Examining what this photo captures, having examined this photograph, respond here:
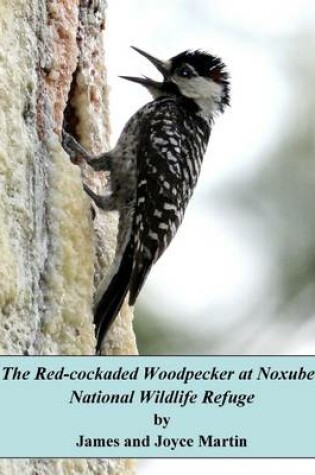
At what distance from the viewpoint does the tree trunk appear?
2992mm

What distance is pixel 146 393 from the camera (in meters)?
3.18

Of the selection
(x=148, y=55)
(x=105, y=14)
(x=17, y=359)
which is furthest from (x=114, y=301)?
(x=148, y=55)

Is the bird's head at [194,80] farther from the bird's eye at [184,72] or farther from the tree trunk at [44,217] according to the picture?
the tree trunk at [44,217]

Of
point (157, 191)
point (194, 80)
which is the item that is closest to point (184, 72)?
point (194, 80)

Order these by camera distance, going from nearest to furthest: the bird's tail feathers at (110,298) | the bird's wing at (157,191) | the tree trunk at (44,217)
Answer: the tree trunk at (44,217) < the bird's tail feathers at (110,298) < the bird's wing at (157,191)

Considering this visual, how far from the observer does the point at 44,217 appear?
327 cm

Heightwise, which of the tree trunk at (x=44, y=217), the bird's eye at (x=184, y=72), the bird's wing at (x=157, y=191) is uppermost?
the tree trunk at (x=44, y=217)

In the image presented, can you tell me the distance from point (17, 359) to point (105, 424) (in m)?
0.29

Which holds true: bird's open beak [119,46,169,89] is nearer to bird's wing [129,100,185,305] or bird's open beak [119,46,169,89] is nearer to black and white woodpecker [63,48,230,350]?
black and white woodpecker [63,48,230,350]

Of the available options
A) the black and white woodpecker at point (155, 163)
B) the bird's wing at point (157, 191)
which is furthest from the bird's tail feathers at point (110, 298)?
the bird's wing at point (157, 191)

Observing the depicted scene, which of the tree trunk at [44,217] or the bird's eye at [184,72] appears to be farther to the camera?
the bird's eye at [184,72]

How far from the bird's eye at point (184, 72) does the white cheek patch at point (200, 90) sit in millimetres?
19

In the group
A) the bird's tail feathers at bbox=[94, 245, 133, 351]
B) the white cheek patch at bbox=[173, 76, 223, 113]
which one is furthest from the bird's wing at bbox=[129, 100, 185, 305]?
the white cheek patch at bbox=[173, 76, 223, 113]

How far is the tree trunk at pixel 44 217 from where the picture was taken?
2.99 metres
